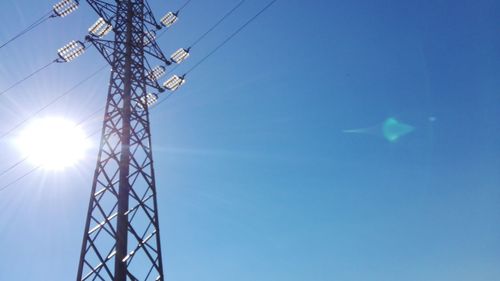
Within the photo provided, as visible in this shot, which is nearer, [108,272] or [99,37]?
[108,272]

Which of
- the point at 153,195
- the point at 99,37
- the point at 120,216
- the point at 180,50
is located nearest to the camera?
the point at 120,216

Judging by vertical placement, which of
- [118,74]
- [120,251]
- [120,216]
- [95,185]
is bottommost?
[120,251]

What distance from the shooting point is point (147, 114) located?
13.5 m

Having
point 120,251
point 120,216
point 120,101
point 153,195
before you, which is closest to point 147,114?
point 120,101

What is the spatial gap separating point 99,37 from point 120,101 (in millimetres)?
3405

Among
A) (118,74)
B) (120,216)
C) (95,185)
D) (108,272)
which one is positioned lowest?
(108,272)

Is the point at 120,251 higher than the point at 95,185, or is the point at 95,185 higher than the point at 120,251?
the point at 95,185

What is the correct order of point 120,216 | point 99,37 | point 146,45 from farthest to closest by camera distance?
point 146,45, point 99,37, point 120,216

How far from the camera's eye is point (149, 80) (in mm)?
15094

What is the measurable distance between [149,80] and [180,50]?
285 cm

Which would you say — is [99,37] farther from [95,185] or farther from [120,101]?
[95,185]

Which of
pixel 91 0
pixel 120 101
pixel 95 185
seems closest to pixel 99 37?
pixel 91 0

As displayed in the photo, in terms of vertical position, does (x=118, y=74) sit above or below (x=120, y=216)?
above

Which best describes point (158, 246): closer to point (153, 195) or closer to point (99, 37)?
point (153, 195)
